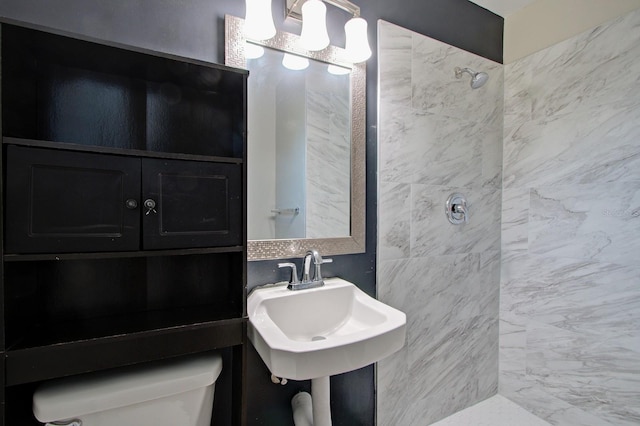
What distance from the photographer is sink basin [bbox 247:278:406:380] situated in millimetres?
841

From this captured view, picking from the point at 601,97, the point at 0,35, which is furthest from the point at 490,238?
the point at 0,35

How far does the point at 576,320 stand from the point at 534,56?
1467 mm

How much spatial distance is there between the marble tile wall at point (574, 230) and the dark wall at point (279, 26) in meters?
0.53

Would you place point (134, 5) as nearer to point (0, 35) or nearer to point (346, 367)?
point (0, 35)

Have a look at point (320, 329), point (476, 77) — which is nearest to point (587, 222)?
point (476, 77)

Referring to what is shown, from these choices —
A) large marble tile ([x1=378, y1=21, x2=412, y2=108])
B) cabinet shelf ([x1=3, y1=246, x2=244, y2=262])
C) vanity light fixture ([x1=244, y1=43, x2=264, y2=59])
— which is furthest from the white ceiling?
cabinet shelf ([x1=3, y1=246, x2=244, y2=262])

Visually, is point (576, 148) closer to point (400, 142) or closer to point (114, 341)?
point (400, 142)

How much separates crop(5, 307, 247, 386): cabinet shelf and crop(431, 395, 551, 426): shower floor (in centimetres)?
145

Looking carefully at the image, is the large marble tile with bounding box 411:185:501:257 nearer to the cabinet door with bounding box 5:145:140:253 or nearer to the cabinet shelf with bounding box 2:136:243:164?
the cabinet shelf with bounding box 2:136:243:164

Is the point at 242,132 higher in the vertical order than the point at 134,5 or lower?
lower

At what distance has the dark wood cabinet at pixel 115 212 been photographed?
2.39 ft

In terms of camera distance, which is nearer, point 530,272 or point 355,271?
point 355,271

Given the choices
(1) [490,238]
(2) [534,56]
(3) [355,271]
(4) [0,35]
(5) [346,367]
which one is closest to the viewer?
(4) [0,35]

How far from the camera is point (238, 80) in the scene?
0.96m
